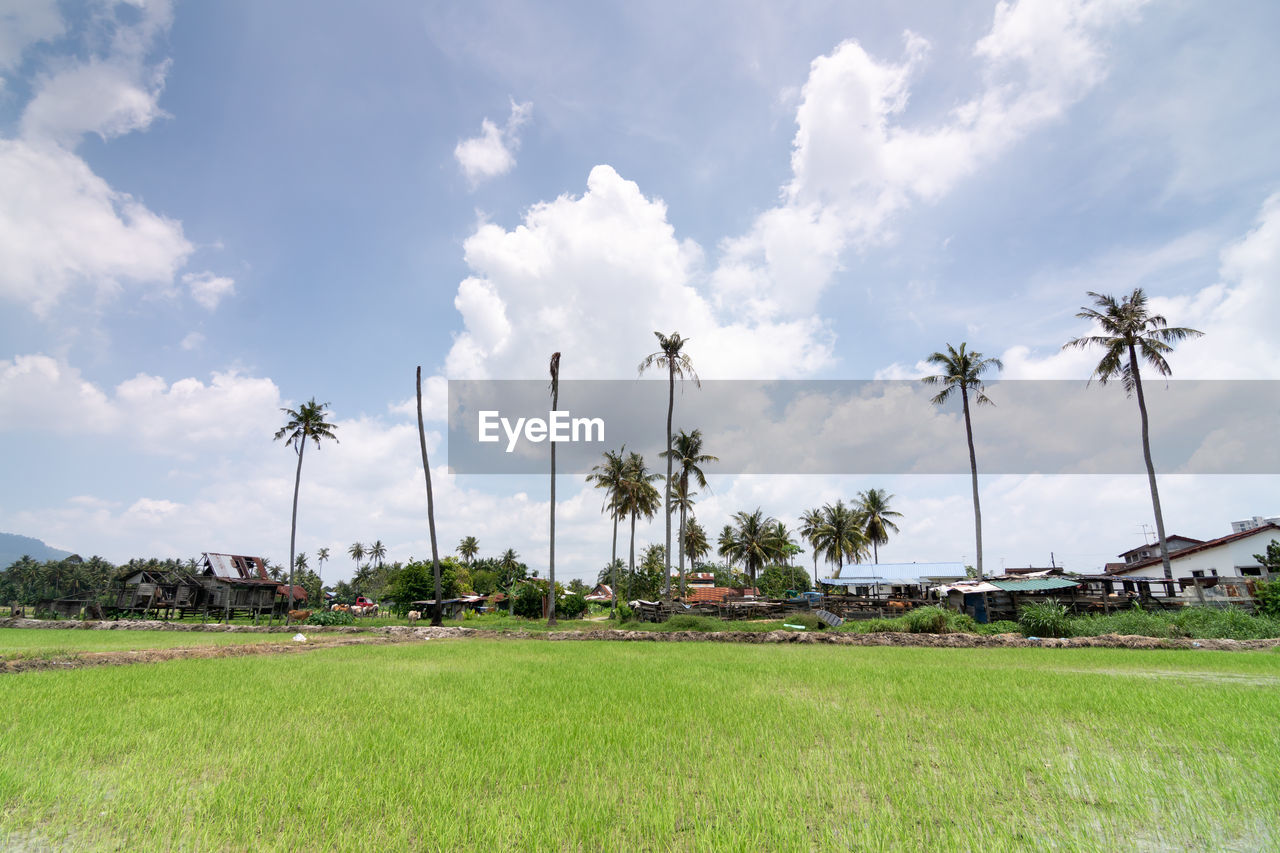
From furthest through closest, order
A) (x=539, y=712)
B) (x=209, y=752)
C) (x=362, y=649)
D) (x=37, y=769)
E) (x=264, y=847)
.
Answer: (x=362, y=649), (x=539, y=712), (x=209, y=752), (x=37, y=769), (x=264, y=847)

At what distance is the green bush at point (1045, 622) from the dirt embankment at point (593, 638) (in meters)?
2.49

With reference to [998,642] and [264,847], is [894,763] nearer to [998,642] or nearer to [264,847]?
[264,847]

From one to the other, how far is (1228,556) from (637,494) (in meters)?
39.0

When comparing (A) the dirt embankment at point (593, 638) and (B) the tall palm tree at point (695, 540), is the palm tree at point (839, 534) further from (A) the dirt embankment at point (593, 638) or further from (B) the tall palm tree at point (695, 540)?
Result: (A) the dirt embankment at point (593, 638)

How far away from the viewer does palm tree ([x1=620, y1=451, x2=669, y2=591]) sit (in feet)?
169

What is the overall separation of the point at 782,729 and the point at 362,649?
17.4 meters

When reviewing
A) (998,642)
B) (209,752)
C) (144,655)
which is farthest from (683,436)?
(209,752)

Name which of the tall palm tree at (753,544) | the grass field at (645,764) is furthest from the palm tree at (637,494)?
the grass field at (645,764)

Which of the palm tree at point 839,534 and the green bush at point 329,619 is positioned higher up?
the palm tree at point 839,534

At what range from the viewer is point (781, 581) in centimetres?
7525

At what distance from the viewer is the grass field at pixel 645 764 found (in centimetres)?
439

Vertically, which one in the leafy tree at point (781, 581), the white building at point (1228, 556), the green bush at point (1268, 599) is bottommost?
the leafy tree at point (781, 581)

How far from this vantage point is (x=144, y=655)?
54.1ft

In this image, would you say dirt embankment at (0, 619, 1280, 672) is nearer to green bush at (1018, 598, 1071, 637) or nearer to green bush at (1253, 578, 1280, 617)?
green bush at (1018, 598, 1071, 637)
